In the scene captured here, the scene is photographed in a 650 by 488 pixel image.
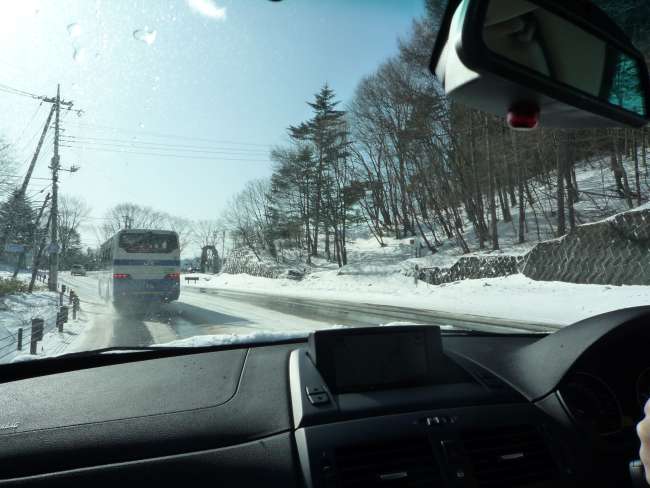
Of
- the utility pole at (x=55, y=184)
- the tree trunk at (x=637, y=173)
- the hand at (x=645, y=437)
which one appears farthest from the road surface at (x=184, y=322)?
the hand at (x=645, y=437)

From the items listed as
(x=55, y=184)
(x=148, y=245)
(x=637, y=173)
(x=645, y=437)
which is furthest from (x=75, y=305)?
(x=637, y=173)

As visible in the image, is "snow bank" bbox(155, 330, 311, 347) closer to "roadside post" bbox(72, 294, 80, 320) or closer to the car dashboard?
the car dashboard

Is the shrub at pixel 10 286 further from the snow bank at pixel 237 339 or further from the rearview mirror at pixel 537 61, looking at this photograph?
the rearview mirror at pixel 537 61

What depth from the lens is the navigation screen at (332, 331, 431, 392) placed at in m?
2.38

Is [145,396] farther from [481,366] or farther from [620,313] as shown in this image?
[620,313]

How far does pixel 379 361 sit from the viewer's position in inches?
96.5

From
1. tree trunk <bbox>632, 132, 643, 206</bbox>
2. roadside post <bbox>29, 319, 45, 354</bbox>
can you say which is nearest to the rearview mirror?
roadside post <bbox>29, 319, 45, 354</bbox>

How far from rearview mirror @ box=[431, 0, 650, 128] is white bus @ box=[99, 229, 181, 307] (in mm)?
10953

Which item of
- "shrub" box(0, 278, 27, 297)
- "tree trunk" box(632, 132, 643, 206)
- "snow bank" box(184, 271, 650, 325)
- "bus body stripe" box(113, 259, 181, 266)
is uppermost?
"tree trunk" box(632, 132, 643, 206)

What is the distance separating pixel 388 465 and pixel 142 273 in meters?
12.9

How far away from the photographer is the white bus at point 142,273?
12047 millimetres

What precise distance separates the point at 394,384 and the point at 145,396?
4.10 feet

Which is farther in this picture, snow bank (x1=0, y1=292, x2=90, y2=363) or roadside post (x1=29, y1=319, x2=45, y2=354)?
roadside post (x1=29, y1=319, x2=45, y2=354)

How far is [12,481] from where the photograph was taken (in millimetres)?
1766
